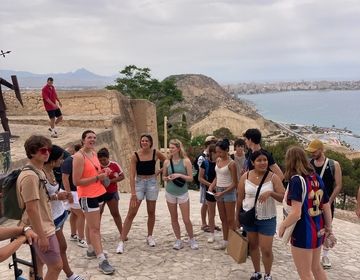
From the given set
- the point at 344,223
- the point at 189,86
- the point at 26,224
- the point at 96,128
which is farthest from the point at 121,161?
the point at 189,86

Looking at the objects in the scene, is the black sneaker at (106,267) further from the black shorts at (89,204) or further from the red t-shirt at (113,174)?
A: the red t-shirt at (113,174)

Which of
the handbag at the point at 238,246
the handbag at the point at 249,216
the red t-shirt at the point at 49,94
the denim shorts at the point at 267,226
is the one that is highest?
the red t-shirt at the point at 49,94

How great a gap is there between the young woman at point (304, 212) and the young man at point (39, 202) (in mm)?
2203

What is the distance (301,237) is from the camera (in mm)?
4277

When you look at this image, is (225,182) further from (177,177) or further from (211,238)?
(211,238)

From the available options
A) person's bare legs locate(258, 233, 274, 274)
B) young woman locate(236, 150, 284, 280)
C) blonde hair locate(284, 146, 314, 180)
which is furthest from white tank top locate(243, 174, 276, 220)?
blonde hair locate(284, 146, 314, 180)

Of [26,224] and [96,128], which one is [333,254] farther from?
[96,128]

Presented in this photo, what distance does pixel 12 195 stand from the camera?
4.06 m

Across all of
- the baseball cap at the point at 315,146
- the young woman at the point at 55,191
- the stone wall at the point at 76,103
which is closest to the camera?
the young woman at the point at 55,191

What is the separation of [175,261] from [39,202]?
2.69 metres

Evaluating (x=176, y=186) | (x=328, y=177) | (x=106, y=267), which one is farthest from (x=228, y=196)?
(x=106, y=267)

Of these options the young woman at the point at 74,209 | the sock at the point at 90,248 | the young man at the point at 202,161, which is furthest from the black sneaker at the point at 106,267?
the young man at the point at 202,161

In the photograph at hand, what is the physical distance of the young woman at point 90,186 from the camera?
543cm

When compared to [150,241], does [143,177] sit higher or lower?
higher
